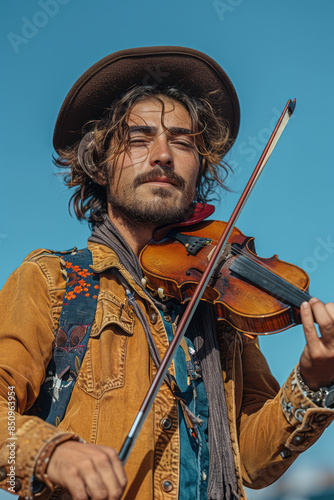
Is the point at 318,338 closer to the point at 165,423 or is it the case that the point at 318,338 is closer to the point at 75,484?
the point at 165,423

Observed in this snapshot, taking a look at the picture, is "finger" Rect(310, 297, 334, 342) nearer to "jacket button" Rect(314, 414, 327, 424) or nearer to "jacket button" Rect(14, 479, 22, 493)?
"jacket button" Rect(314, 414, 327, 424)

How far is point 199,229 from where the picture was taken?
10.7 ft

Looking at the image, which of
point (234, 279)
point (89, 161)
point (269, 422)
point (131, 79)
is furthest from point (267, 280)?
point (131, 79)

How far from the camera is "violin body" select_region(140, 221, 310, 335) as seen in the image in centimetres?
245

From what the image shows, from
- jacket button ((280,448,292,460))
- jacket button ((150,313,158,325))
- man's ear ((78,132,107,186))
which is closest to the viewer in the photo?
jacket button ((280,448,292,460))

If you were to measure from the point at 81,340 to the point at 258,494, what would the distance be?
2055cm

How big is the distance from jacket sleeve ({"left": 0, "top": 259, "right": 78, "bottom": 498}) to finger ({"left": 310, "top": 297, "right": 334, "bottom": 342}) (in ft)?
3.47

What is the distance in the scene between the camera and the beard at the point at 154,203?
3.14 metres

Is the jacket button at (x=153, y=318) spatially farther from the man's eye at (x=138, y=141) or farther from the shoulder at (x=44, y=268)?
the man's eye at (x=138, y=141)

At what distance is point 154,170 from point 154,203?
0.20 metres

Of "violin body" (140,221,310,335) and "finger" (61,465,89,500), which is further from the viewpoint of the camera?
"violin body" (140,221,310,335)

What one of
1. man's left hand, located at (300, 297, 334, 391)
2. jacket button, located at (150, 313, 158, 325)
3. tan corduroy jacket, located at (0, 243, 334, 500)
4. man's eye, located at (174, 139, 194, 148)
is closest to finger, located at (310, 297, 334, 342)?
man's left hand, located at (300, 297, 334, 391)

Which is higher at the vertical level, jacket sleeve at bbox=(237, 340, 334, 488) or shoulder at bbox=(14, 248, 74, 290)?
shoulder at bbox=(14, 248, 74, 290)

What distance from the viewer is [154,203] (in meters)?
3.14
